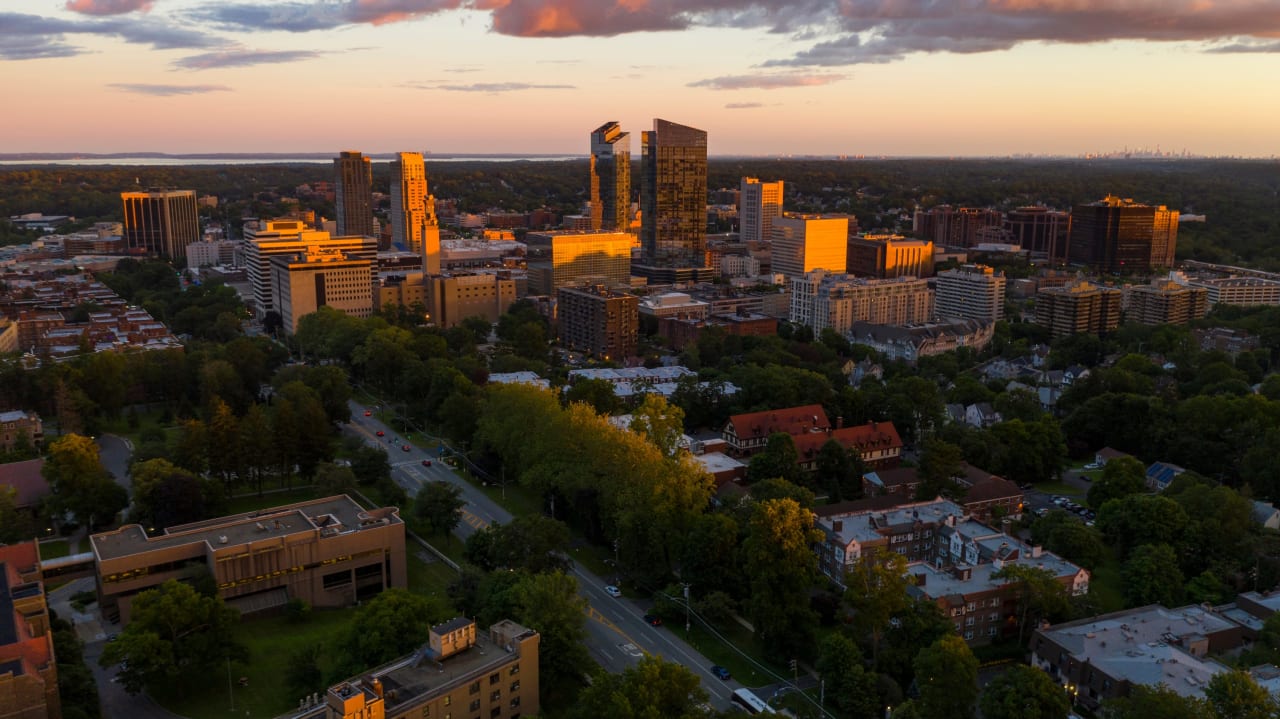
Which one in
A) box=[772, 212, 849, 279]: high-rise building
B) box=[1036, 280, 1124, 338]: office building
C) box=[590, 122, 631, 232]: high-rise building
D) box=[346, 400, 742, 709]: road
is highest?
box=[590, 122, 631, 232]: high-rise building

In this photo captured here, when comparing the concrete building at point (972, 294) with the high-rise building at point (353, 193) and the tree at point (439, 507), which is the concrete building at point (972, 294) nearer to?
the tree at point (439, 507)

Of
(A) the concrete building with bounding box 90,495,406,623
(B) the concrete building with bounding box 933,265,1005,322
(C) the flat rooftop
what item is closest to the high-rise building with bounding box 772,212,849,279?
(B) the concrete building with bounding box 933,265,1005,322

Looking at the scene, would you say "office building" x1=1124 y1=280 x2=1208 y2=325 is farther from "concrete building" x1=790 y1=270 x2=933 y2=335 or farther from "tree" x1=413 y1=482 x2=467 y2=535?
"tree" x1=413 y1=482 x2=467 y2=535

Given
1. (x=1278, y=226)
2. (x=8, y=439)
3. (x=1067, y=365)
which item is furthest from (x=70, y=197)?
(x=1278, y=226)

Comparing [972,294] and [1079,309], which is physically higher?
[972,294]

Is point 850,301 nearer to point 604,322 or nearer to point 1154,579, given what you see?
point 604,322

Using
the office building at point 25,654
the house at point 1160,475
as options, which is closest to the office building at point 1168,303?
the house at point 1160,475

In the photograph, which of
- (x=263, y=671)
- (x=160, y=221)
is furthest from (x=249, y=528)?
(x=160, y=221)
